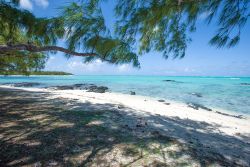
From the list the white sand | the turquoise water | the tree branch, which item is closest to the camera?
the tree branch

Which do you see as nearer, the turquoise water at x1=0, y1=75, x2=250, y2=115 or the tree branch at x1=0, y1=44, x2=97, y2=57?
the tree branch at x1=0, y1=44, x2=97, y2=57

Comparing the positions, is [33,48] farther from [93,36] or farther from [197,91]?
[197,91]

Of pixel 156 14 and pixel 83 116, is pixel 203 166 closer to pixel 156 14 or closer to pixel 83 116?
pixel 156 14

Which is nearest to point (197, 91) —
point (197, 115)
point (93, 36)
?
point (197, 115)

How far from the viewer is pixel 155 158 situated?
323 cm

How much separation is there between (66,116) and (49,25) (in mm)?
2600

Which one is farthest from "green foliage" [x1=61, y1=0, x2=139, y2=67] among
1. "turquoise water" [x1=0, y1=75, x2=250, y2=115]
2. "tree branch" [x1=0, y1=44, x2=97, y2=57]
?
"turquoise water" [x1=0, y1=75, x2=250, y2=115]

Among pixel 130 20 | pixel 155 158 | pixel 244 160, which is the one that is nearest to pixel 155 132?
pixel 155 158

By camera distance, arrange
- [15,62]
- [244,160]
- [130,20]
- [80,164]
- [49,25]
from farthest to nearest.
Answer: [15,62] < [49,25] < [130,20] < [244,160] < [80,164]

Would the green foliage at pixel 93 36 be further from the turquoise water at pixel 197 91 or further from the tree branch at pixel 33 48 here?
the turquoise water at pixel 197 91

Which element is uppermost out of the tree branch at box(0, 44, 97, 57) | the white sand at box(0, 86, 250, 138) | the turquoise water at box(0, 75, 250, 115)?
the tree branch at box(0, 44, 97, 57)

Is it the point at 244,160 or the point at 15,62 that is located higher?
the point at 15,62

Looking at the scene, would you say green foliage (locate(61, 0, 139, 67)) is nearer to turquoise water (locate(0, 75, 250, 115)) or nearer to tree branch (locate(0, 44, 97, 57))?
tree branch (locate(0, 44, 97, 57))

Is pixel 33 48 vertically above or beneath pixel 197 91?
above
